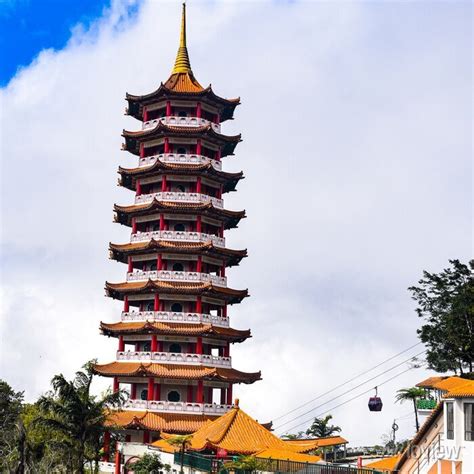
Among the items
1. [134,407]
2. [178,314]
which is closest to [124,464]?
[134,407]

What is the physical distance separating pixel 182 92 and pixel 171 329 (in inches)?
740

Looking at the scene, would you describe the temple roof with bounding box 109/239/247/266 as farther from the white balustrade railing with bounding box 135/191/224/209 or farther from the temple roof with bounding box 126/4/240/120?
the temple roof with bounding box 126/4/240/120

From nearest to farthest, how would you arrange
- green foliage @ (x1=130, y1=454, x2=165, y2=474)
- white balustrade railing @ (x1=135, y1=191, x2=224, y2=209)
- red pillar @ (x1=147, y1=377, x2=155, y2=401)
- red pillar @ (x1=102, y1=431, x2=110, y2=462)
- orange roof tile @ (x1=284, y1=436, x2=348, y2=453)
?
orange roof tile @ (x1=284, y1=436, x2=348, y2=453) < green foliage @ (x1=130, y1=454, x2=165, y2=474) < red pillar @ (x1=102, y1=431, x2=110, y2=462) < red pillar @ (x1=147, y1=377, x2=155, y2=401) < white balustrade railing @ (x1=135, y1=191, x2=224, y2=209)

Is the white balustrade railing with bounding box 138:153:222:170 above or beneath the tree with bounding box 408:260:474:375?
above

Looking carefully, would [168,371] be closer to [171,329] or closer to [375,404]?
[171,329]

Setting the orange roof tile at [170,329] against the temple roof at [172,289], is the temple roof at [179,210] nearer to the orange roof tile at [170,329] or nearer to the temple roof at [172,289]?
the temple roof at [172,289]

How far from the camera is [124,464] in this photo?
4875 cm

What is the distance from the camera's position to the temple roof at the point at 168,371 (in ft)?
173

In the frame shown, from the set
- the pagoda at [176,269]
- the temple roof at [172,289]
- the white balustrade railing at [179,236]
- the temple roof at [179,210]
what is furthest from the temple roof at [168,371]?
the temple roof at [179,210]

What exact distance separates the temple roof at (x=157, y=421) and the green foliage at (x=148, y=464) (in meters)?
5.54

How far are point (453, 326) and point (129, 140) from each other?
28723mm

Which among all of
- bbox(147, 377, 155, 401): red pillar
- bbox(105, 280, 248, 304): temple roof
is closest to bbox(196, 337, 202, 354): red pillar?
bbox(105, 280, 248, 304): temple roof

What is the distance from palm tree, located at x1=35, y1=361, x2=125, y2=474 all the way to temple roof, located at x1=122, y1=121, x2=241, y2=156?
2322cm

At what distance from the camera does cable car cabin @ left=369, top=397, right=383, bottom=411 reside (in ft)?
214
